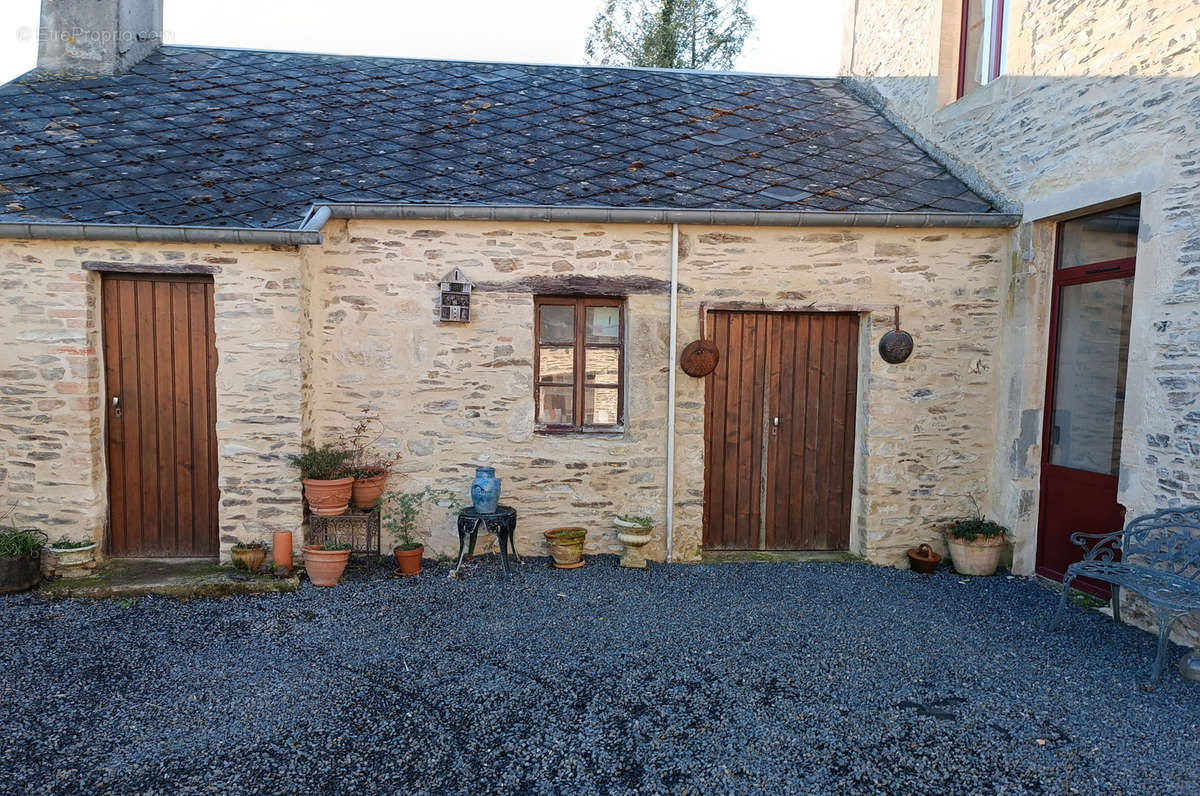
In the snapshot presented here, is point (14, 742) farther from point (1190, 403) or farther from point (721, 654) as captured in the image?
point (1190, 403)

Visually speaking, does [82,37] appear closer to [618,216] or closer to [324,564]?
[618,216]

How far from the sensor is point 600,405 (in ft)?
19.6

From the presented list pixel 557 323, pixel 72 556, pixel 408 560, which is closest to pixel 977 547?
pixel 557 323

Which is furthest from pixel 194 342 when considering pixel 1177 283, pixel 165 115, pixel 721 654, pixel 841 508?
pixel 1177 283

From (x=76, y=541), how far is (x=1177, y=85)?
7713mm

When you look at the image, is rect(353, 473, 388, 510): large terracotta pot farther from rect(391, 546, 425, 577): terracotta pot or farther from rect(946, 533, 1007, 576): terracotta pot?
rect(946, 533, 1007, 576): terracotta pot

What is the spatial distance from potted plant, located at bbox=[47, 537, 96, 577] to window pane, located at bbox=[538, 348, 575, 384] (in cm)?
345

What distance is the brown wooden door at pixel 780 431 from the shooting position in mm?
5965

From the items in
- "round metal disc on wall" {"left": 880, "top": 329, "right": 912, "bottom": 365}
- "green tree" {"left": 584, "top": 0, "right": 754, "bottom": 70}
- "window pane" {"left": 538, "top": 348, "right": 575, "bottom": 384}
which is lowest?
"window pane" {"left": 538, "top": 348, "right": 575, "bottom": 384}

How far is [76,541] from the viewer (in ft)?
17.0

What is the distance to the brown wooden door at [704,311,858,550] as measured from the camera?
596 centimetres

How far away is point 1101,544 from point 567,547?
3.60m

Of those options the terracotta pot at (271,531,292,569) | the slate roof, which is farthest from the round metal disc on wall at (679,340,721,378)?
the terracotta pot at (271,531,292,569)

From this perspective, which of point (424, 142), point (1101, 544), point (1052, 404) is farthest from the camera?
point (424, 142)
